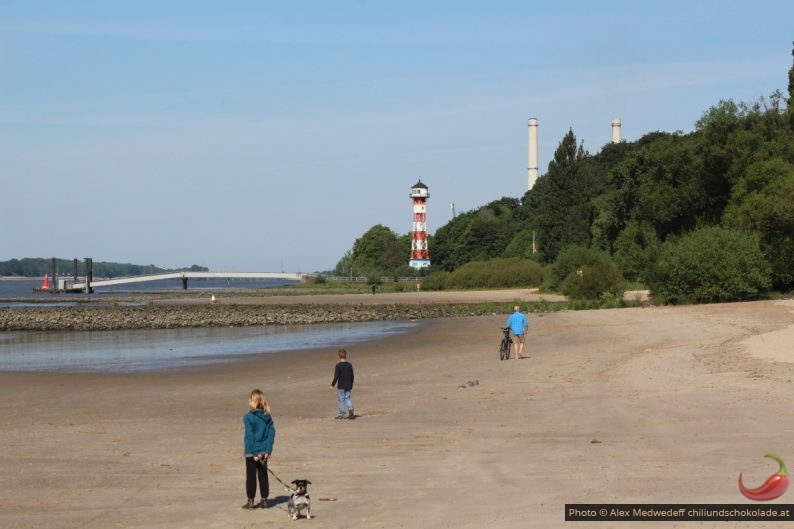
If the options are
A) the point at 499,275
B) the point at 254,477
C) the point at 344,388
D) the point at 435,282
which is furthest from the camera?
the point at 435,282

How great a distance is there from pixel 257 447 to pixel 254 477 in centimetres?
38

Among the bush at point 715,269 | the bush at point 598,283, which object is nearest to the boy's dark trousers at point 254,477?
the bush at point 715,269

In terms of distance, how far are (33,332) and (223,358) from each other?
85.0ft

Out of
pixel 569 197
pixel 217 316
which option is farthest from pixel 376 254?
pixel 217 316

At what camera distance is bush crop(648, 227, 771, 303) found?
50562 mm

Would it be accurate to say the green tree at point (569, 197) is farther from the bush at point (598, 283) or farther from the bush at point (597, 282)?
the bush at point (598, 283)

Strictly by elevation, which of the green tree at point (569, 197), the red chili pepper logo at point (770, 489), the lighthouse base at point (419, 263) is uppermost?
the green tree at point (569, 197)

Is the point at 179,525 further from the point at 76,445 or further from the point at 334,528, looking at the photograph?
the point at 76,445

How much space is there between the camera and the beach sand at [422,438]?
11773 mm

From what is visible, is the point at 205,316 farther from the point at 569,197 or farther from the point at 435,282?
the point at 435,282

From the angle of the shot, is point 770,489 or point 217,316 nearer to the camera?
point 770,489

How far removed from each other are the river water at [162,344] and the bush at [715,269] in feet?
46.3

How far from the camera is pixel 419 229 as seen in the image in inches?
5763

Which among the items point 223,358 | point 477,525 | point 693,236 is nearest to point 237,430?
point 477,525
